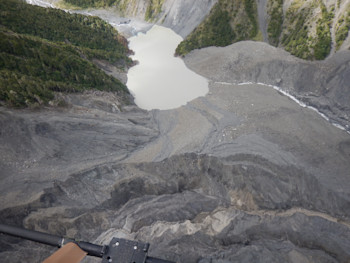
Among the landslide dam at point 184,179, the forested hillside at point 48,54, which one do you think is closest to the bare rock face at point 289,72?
the landslide dam at point 184,179

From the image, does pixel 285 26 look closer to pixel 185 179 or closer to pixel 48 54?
pixel 185 179

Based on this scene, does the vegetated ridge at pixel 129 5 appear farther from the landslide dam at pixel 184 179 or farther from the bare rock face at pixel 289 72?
the landslide dam at pixel 184 179

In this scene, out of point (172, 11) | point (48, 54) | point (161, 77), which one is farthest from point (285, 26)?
point (48, 54)

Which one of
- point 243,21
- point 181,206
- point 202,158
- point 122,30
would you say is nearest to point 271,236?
point 181,206

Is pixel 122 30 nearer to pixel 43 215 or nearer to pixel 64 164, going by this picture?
pixel 64 164

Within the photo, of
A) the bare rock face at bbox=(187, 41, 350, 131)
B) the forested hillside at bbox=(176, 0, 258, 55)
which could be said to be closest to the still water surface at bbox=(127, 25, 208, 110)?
the bare rock face at bbox=(187, 41, 350, 131)

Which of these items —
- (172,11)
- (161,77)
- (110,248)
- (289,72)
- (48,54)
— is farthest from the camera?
(172,11)
